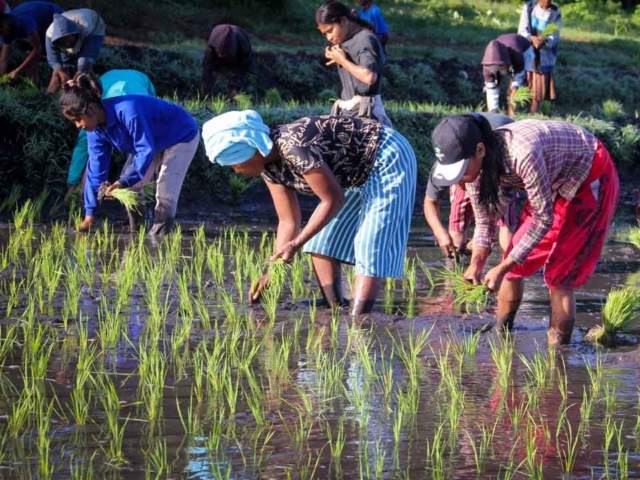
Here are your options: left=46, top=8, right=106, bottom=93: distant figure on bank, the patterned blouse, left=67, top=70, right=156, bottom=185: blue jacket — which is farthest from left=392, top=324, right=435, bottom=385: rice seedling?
left=46, top=8, right=106, bottom=93: distant figure on bank

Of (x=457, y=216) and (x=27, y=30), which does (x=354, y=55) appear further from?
(x=27, y=30)

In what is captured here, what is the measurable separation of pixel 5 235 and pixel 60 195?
138 cm

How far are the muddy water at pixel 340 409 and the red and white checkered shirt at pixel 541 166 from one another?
0.61 m

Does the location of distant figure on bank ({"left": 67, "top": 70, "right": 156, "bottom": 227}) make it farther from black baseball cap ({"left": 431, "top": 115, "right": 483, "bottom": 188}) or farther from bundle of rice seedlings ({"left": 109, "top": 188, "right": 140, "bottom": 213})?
black baseball cap ({"left": 431, "top": 115, "right": 483, "bottom": 188})

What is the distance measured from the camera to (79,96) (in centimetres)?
609

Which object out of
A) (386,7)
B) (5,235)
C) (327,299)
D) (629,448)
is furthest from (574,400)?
(386,7)

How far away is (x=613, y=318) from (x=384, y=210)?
114 cm

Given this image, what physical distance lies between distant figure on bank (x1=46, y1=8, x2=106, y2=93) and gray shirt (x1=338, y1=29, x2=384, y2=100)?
9.23 ft

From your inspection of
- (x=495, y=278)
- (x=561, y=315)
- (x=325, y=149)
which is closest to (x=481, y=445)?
(x=495, y=278)

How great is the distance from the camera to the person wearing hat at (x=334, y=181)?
15.2ft

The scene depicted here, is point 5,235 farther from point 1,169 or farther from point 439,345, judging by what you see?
point 439,345

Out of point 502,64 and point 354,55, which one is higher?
point 354,55

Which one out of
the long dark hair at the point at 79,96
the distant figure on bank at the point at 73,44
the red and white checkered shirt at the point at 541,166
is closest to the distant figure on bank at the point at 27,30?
the distant figure on bank at the point at 73,44

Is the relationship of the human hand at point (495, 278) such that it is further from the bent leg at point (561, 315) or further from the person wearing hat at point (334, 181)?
the person wearing hat at point (334, 181)
